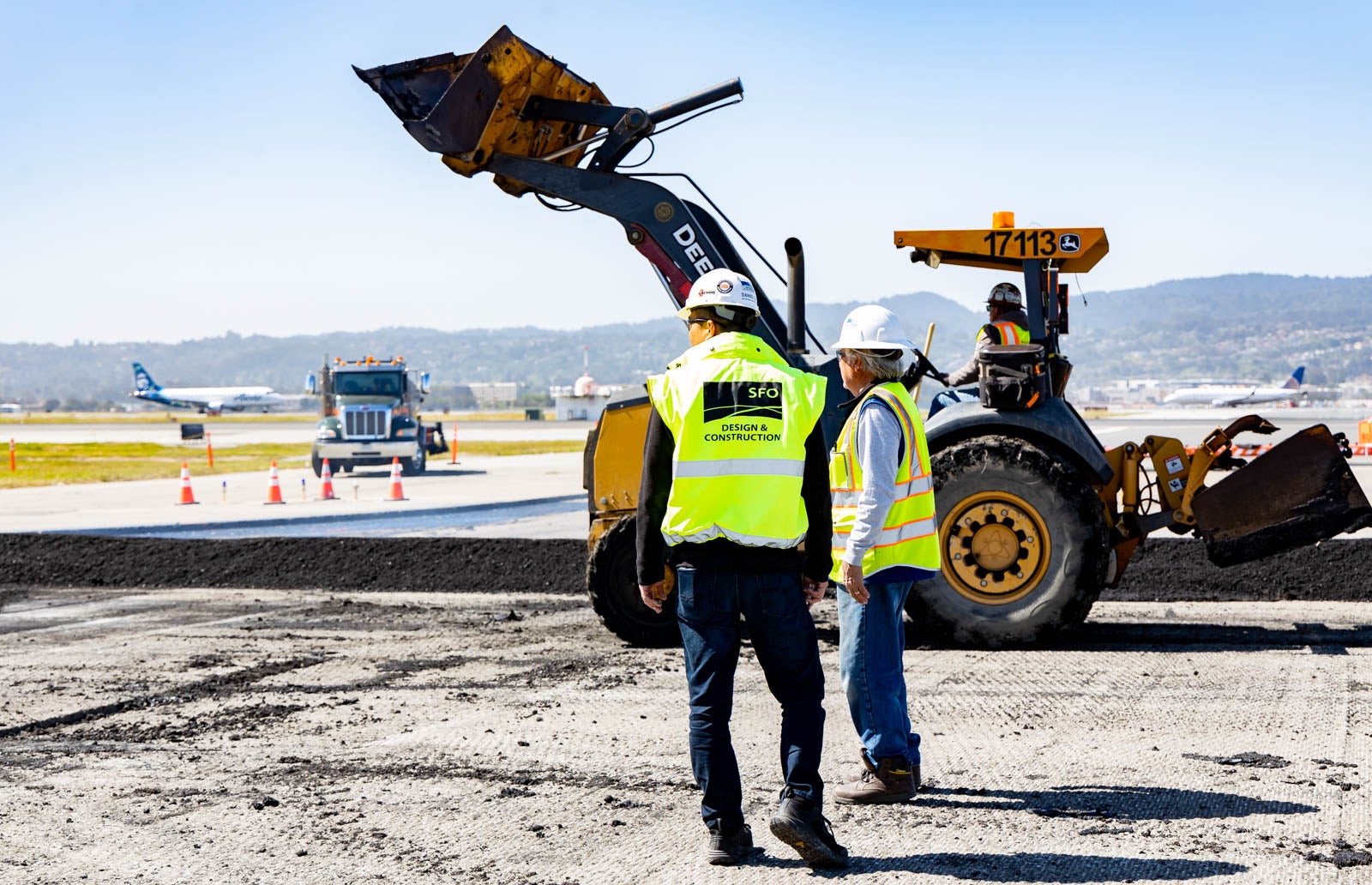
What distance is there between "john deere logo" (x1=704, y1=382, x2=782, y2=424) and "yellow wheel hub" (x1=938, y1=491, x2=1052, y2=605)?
14.7ft

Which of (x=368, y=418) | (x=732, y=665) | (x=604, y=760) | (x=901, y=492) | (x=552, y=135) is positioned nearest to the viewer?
(x=732, y=665)

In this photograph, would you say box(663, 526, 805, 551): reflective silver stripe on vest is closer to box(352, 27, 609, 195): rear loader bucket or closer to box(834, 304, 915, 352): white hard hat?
box(834, 304, 915, 352): white hard hat

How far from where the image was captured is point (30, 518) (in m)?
21.3

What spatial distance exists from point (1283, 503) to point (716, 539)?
5.63 m

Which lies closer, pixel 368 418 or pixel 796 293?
pixel 796 293

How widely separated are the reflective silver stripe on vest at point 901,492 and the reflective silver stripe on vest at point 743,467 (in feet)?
2.53

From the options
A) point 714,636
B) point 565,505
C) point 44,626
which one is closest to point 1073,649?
point 714,636

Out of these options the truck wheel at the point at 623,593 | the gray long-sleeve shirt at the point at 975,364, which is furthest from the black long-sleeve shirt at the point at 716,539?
the truck wheel at the point at 623,593

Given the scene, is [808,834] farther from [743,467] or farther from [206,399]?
[206,399]

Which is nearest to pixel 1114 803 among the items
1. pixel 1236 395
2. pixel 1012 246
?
pixel 1012 246

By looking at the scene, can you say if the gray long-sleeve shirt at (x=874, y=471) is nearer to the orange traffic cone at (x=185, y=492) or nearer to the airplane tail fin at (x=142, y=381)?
the orange traffic cone at (x=185, y=492)

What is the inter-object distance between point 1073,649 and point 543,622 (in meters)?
4.02

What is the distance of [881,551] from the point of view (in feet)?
18.0

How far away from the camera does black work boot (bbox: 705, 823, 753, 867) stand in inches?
185
